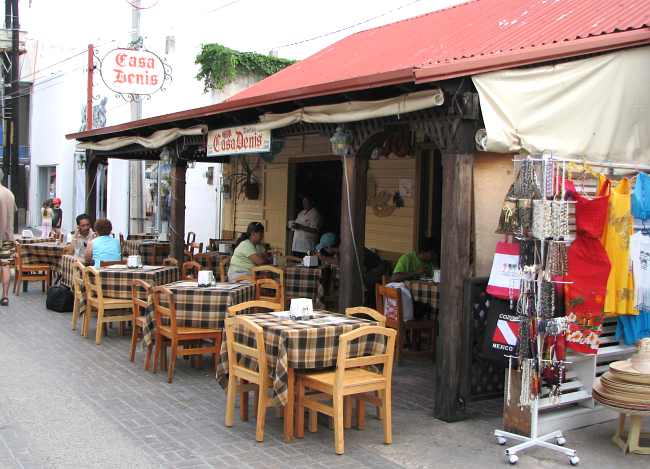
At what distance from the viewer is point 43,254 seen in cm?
1278

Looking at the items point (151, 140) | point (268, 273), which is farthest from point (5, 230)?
point (268, 273)

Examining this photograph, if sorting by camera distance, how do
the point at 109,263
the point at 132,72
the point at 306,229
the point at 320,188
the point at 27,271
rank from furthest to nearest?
the point at 320,188
the point at 132,72
the point at 306,229
the point at 27,271
the point at 109,263

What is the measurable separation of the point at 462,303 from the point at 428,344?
Answer: 10.0 ft

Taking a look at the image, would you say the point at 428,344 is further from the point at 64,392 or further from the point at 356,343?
the point at 64,392

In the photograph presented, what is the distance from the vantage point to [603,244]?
5.76 meters

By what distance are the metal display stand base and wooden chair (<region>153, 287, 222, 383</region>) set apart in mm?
3038

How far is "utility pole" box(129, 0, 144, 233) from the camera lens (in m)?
18.0

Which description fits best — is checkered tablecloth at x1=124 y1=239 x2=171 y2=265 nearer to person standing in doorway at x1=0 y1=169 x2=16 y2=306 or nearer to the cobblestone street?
person standing in doorway at x1=0 y1=169 x2=16 y2=306

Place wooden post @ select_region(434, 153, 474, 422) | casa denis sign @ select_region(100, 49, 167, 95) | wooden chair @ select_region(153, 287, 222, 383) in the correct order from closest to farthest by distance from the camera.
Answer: wooden post @ select_region(434, 153, 474, 422) < wooden chair @ select_region(153, 287, 222, 383) < casa denis sign @ select_region(100, 49, 167, 95)

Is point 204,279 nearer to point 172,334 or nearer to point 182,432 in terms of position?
point 172,334

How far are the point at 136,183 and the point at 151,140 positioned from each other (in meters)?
10.2

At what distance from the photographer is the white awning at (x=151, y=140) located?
10481 millimetres

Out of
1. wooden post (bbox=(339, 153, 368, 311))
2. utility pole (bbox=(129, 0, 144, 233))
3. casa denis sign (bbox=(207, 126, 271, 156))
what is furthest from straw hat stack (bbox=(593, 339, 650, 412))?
utility pole (bbox=(129, 0, 144, 233))

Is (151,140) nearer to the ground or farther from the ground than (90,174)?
farther from the ground
